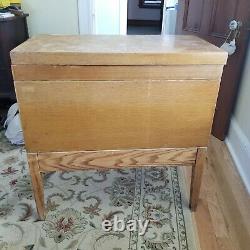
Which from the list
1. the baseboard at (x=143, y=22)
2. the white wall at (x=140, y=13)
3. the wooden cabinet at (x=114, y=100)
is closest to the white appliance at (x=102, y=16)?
the wooden cabinet at (x=114, y=100)

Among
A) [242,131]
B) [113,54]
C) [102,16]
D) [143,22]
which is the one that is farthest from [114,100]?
[143,22]

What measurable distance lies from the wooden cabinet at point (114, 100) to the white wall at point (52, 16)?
1151 mm

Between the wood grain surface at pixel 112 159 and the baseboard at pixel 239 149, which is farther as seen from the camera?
the baseboard at pixel 239 149

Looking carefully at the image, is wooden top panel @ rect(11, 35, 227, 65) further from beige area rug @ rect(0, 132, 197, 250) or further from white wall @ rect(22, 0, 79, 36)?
white wall @ rect(22, 0, 79, 36)

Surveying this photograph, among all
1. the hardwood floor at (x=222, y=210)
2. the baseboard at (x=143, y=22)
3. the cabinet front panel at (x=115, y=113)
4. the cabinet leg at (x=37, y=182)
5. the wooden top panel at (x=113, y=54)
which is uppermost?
the wooden top panel at (x=113, y=54)

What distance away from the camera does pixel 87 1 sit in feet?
6.62

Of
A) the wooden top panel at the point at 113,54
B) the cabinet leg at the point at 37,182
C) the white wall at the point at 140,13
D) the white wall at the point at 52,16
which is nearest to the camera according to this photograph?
the wooden top panel at the point at 113,54

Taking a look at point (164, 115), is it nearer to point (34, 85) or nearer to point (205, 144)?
point (205, 144)

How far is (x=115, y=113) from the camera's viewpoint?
0.92 metres

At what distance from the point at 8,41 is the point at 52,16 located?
1.45ft

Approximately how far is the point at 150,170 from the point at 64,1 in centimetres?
142

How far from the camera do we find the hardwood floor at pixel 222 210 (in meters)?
1.07

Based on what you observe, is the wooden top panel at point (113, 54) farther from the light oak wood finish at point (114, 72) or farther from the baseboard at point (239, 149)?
the baseboard at point (239, 149)

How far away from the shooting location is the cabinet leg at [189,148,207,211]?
1030 mm
